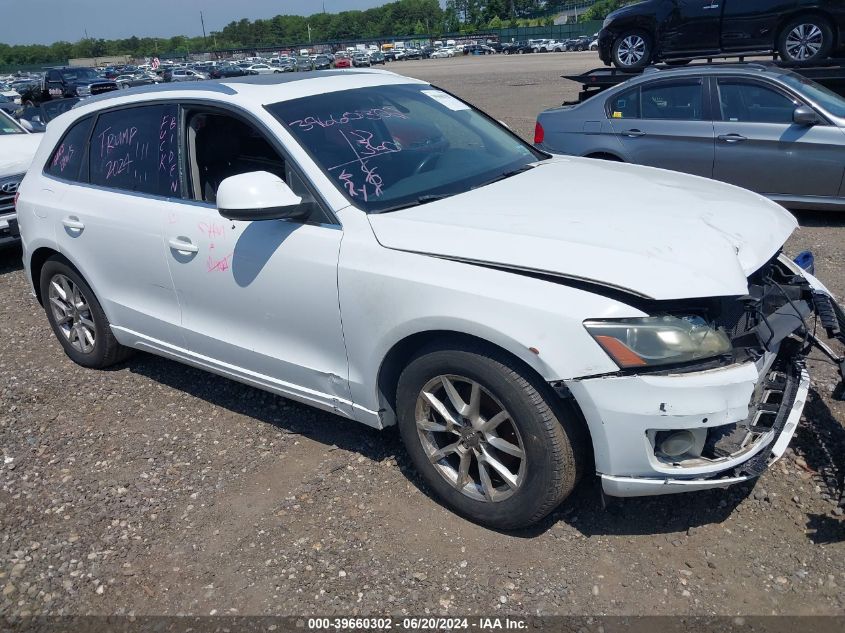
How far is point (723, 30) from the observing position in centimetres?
1005

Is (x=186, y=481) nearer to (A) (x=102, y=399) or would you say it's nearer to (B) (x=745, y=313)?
(A) (x=102, y=399)

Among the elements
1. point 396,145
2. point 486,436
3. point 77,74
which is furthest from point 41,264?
point 77,74

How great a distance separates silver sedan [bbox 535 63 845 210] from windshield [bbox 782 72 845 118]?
0.05ft

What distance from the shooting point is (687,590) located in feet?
9.05

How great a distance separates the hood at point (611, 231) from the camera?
2662mm

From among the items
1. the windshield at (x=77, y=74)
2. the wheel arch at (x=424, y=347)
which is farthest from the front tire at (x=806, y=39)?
the windshield at (x=77, y=74)

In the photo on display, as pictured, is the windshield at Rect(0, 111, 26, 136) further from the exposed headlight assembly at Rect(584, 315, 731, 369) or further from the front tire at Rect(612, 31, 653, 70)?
the exposed headlight assembly at Rect(584, 315, 731, 369)

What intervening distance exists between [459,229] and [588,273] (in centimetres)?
60

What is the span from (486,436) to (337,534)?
0.82 meters

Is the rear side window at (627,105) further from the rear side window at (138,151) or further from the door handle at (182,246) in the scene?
the door handle at (182,246)

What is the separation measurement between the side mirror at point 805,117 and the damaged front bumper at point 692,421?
4676 millimetres

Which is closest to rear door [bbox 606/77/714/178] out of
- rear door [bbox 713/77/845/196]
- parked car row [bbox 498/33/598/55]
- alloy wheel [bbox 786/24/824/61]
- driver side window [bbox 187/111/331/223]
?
rear door [bbox 713/77/845/196]

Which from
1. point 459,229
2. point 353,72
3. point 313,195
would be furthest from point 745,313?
point 353,72

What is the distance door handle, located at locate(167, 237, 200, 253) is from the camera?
3740 millimetres
